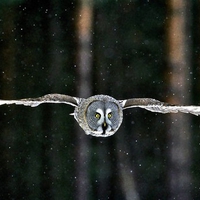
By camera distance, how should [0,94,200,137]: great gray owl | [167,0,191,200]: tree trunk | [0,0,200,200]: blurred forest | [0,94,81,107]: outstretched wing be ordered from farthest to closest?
[167,0,191,200]: tree trunk < [0,0,200,200]: blurred forest < [0,94,200,137]: great gray owl < [0,94,81,107]: outstretched wing

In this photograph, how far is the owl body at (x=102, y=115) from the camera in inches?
85.1

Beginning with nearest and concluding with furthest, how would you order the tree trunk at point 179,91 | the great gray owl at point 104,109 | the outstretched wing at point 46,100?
the outstretched wing at point 46,100, the great gray owl at point 104,109, the tree trunk at point 179,91

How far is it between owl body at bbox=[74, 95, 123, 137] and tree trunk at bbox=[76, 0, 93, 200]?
2.63 feet

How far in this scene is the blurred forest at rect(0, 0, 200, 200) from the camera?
304 cm

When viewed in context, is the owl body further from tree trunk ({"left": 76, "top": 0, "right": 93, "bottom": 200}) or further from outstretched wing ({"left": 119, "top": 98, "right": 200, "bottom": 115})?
tree trunk ({"left": 76, "top": 0, "right": 93, "bottom": 200})

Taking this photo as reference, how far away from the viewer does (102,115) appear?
7.11ft

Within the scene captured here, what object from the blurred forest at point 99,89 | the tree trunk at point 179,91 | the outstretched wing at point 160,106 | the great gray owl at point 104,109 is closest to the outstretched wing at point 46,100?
the great gray owl at point 104,109

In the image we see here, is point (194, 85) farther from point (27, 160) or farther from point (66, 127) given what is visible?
point (27, 160)

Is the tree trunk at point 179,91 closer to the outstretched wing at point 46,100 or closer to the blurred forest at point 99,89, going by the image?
the blurred forest at point 99,89

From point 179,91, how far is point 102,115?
1153mm

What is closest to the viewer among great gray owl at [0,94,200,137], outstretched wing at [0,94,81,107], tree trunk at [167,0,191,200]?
outstretched wing at [0,94,81,107]

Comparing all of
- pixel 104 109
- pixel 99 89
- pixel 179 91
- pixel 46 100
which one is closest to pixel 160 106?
pixel 104 109

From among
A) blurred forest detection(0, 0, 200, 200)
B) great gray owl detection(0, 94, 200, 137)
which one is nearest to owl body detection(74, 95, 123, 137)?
great gray owl detection(0, 94, 200, 137)

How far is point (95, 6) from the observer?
10.0 ft
